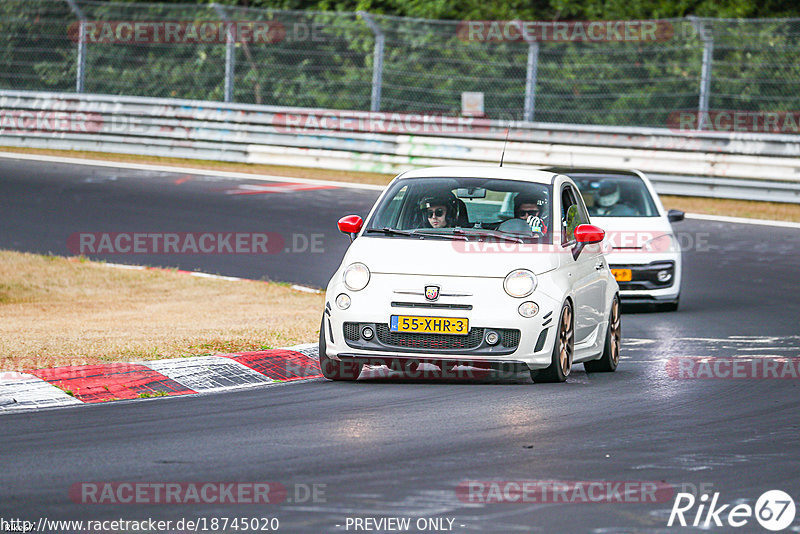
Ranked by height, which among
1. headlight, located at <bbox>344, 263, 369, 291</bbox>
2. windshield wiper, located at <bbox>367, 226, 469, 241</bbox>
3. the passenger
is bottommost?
headlight, located at <bbox>344, 263, 369, 291</bbox>

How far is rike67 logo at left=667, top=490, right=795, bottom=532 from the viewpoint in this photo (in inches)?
232

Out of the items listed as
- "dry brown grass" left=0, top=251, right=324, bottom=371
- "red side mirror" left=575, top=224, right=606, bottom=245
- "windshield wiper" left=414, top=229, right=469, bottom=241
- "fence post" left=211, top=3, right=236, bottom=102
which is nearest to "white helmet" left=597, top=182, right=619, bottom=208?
"dry brown grass" left=0, top=251, right=324, bottom=371

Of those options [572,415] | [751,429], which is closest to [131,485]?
[572,415]

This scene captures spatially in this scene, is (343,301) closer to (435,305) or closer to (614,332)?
(435,305)

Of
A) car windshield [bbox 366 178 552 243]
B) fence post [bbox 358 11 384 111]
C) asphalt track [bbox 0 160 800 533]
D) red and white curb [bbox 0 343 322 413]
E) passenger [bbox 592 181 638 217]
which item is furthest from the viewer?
fence post [bbox 358 11 384 111]

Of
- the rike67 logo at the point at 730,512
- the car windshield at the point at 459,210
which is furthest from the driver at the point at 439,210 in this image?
the rike67 logo at the point at 730,512

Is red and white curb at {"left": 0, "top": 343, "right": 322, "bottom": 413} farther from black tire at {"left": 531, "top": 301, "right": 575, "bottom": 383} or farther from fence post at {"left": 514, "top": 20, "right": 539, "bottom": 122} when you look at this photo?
fence post at {"left": 514, "top": 20, "right": 539, "bottom": 122}

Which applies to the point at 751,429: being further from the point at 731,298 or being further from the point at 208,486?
the point at 731,298

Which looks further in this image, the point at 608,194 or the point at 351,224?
the point at 608,194

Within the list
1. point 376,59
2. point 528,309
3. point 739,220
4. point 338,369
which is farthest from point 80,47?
point 528,309

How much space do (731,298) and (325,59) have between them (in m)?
12.6

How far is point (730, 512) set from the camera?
19.9 ft

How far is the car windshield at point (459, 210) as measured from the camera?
398 inches

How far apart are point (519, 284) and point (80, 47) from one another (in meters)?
20.2
